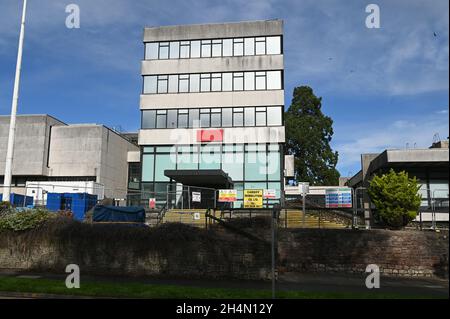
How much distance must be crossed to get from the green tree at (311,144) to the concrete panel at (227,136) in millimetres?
19678

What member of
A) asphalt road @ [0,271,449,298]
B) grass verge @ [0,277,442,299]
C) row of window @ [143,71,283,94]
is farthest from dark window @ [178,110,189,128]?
grass verge @ [0,277,442,299]

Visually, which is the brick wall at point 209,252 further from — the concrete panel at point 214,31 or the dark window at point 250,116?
the concrete panel at point 214,31

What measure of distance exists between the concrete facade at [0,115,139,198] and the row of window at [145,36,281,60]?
9396 millimetres

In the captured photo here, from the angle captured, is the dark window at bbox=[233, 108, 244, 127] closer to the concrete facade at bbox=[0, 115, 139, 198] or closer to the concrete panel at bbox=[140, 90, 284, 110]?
the concrete panel at bbox=[140, 90, 284, 110]

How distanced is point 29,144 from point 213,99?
60.6 ft

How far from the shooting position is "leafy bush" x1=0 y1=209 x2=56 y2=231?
745 inches

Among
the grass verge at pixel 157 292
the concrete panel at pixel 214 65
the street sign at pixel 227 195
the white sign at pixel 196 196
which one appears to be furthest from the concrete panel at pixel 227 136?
the grass verge at pixel 157 292

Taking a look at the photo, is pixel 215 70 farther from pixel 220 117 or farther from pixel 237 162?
pixel 237 162

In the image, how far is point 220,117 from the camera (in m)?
35.8

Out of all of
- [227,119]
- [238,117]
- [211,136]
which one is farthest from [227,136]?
[238,117]

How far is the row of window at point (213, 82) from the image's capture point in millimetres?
35844
